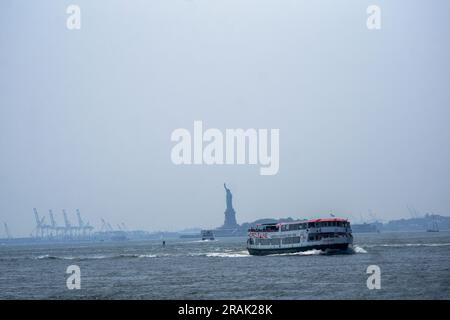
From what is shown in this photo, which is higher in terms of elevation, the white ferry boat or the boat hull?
the white ferry boat

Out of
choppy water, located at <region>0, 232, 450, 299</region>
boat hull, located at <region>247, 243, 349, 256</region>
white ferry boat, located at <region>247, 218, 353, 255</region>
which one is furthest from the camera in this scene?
white ferry boat, located at <region>247, 218, 353, 255</region>

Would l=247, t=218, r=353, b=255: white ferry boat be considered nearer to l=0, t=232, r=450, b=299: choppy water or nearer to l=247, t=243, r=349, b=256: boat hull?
l=247, t=243, r=349, b=256: boat hull

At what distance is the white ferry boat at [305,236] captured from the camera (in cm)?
10794

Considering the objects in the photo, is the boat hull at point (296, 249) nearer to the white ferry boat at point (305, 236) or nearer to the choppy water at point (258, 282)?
the white ferry boat at point (305, 236)

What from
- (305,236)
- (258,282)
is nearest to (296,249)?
(305,236)

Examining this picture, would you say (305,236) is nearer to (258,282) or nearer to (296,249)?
(296,249)

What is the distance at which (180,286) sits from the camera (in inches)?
2685

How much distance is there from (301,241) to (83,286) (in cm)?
4957

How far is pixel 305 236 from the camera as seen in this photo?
11100cm

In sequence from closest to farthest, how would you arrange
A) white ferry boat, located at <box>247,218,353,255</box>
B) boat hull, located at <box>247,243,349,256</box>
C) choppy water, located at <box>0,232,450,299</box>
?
choppy water, located at <box>0,232,450,299</box>, boat hull, located at <box>247,243,349,256</box>, white ferry boat, located at <box>247,218,353,255</box>

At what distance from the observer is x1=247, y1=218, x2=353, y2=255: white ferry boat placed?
108 metres

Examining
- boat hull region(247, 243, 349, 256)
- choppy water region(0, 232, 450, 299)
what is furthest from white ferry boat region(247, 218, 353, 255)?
choppy water region(0, 232, 450, 299)
